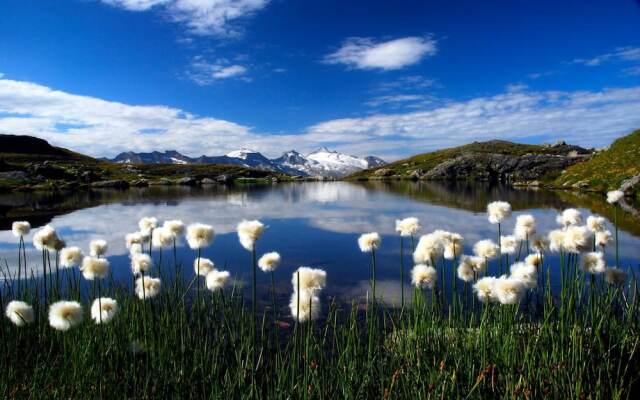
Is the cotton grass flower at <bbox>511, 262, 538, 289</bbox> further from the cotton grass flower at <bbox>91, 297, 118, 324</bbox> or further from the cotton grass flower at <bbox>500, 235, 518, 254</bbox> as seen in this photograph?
the cotton grass flower at <bbox>91, 297, 118, 324</bbox>

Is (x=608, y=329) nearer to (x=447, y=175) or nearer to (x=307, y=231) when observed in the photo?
(x=307, y=231)

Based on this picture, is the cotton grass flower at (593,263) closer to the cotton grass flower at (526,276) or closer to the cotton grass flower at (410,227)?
the cotton grass flower at (526,276)

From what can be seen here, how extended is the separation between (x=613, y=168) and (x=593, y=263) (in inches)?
2326

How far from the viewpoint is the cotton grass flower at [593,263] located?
16.8 feet

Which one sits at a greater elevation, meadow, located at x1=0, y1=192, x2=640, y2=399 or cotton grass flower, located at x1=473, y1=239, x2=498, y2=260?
cotton grass flower, located at x1=473, y1=239, x2=498, y2=260

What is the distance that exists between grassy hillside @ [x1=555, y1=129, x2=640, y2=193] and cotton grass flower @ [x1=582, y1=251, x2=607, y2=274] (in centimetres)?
4852

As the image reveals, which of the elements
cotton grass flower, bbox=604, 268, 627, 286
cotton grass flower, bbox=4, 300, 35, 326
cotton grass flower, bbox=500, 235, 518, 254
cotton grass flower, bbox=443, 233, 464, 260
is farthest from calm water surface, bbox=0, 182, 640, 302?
cotton grass flower, bbox=604, 268, 627, 286

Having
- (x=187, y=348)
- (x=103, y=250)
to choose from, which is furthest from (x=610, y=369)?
(x=103, y=250)

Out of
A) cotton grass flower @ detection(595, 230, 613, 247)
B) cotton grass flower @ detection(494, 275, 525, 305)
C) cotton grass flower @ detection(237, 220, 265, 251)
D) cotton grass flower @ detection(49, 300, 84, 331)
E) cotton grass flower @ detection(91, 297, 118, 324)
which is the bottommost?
cotton grass flower @ detection(91, 297, 118, 324)

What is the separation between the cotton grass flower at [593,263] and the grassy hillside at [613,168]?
159ft

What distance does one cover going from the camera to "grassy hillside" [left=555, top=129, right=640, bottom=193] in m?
48.4

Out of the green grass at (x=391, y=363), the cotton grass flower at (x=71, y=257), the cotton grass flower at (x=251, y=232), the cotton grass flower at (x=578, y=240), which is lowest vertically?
the green grass at (x=391, y=363)

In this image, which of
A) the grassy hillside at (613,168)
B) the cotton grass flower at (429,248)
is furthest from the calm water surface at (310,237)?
the grassy hillside at (613,168)

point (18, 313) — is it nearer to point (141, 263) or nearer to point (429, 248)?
point (141, 263)
